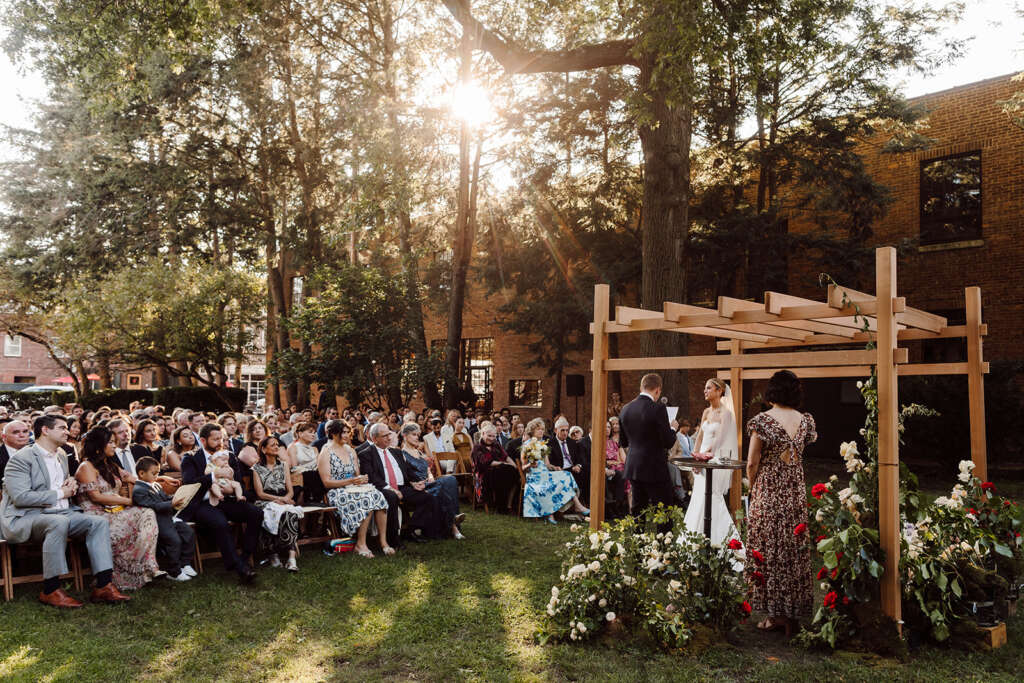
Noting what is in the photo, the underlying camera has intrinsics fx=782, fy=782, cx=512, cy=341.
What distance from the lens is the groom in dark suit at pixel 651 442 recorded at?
7.44 meters

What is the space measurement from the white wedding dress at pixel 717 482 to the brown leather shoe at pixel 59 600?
18.1ft

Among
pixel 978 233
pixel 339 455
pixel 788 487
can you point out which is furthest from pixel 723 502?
pixel 978 233

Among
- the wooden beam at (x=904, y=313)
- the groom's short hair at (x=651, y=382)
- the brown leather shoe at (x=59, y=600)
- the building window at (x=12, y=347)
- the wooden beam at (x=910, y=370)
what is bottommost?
the brown leather shoe at (x=59, y=600)

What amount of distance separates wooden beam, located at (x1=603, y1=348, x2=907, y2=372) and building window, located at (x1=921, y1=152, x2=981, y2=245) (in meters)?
15.0

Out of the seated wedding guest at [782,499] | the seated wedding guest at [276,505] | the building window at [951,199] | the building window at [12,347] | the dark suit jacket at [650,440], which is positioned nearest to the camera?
the seated wedding guest at [782,499]

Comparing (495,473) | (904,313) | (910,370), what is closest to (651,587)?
(904,313)

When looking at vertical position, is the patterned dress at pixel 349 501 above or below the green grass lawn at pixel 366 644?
above

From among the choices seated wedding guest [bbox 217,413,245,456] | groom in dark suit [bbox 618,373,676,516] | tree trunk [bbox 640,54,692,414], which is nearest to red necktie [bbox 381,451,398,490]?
seated wedding guest [bbox 217,413,245,456]

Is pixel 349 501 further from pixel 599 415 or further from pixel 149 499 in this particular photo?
pixel 599 415

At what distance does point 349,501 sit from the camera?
873 centimetres

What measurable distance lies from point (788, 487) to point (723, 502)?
6.96 ft

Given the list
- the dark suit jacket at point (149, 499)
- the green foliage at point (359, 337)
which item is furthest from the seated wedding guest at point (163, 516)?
the green foliage at point (359, 337)

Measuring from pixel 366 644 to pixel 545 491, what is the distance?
577cm

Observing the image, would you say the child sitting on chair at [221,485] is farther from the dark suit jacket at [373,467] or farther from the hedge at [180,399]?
the hedge at [180,399]
